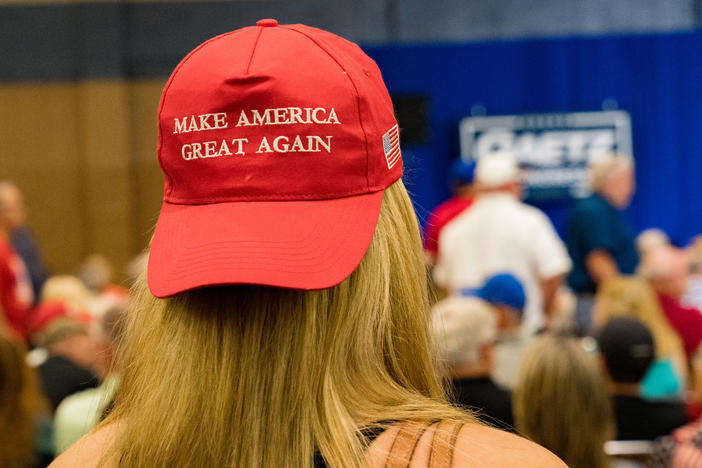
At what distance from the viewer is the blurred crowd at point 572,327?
7.62 feet

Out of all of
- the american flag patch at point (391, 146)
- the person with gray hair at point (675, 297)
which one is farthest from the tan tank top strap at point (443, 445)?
the person with gray hair at point (675, 297)

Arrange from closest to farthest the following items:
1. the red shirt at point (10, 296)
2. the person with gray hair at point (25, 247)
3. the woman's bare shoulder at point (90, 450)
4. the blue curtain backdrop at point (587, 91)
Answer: the woman's bare shoulder at point (90, 450), the red shirt at point (10, 296), the person with gray hair at point (25, 247), the blue curtain backdrop at point (587, 91)

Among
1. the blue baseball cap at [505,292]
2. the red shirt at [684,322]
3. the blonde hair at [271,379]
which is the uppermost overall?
the blonde hair at [271,379]

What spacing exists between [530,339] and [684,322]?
3.24 ft

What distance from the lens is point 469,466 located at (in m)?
0.73

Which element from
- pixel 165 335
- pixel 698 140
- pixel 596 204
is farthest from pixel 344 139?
pixel 698 140

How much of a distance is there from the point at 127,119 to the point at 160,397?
901 cm

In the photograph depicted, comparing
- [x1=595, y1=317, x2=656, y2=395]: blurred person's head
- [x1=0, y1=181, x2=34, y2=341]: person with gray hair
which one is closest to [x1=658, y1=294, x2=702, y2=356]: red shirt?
[x1=595, y1=317, x2=656, y2=395]: blurred person's head

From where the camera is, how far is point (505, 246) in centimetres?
460

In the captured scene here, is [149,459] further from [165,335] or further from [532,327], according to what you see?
[532,327]

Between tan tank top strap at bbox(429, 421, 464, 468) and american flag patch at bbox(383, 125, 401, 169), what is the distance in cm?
25

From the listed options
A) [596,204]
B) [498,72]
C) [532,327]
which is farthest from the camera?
[498,72]

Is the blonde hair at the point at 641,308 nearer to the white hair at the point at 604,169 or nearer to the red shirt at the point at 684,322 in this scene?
the red shirt at the point at 684,322

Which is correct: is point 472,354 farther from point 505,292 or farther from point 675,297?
point 675,297
